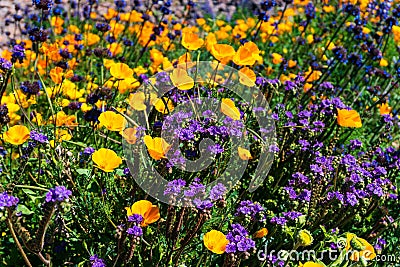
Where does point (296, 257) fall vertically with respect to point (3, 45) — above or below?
above

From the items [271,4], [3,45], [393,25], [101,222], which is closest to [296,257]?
[101,222]

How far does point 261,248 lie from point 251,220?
0.33 metres

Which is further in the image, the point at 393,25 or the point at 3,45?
the point at 3,45

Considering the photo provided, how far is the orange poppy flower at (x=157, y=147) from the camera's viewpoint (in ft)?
7.33

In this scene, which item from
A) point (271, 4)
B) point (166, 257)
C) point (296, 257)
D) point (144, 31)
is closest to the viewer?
point (166, 257)

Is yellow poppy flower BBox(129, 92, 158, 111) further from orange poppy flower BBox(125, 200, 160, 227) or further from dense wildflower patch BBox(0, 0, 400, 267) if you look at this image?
orange poppy flower BBox(125, 200, 160, 227)

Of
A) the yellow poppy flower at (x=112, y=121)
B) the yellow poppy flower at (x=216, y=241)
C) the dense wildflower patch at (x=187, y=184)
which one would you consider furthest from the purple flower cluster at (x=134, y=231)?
the yellow poppy flower at (x=112, y=121)

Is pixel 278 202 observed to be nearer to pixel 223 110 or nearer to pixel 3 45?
pixel 223 110

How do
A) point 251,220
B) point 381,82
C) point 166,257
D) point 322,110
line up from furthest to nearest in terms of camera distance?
point 381,82 < point 322,110 < point 251,220 < point 166,257

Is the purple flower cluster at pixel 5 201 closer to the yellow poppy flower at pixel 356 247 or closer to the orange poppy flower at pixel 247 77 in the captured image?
the yellow poppy flower at pixel 356 247

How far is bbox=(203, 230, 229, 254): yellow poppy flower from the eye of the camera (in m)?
2.10

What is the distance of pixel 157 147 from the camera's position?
7.39ft

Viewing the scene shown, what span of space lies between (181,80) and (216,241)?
1.01 meters

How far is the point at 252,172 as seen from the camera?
311cm
